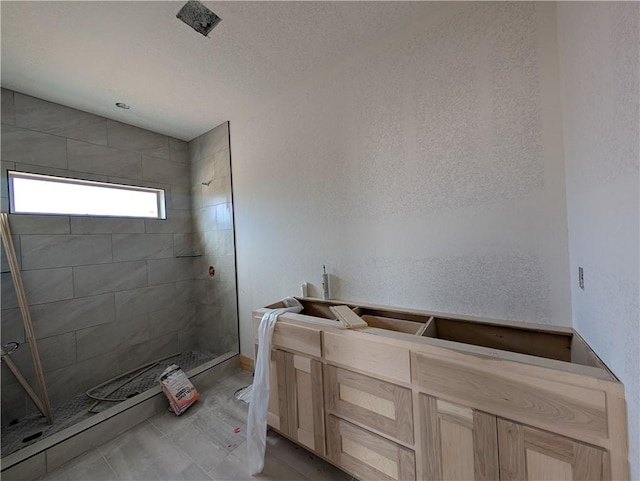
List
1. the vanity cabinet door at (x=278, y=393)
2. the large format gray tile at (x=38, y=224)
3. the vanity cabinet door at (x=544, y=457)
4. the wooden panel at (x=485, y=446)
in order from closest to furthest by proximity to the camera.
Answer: the vanity cabinet door at (x=544, y=457) < the wooden panel at (x=485, y=446) < the vanity cabinet door at (x=278, y=393) < the large format gray tile at (x=38, y=224)

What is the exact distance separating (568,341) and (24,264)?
3.70 metres

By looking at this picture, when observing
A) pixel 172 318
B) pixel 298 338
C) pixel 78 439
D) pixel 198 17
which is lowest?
pixel 78 439

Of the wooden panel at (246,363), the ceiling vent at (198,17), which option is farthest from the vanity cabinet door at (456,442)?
the ceiling vent at (198,17)

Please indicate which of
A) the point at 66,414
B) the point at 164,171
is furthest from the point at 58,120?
the point at 66,414

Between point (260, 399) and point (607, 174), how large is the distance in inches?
73.1

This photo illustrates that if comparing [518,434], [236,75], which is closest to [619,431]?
[518,434]

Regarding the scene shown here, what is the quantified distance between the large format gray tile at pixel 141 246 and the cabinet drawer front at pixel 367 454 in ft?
8.36

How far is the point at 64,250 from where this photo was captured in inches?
84.5

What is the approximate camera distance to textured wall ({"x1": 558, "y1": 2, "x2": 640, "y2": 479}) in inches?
23.7

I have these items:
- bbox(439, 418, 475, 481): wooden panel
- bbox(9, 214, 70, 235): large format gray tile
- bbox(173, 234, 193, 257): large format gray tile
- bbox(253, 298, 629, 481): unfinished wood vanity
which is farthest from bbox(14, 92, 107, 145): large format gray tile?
bbox(439, 418, 475, 481): wooden panel

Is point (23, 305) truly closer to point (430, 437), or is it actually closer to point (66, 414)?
point (66, 414)

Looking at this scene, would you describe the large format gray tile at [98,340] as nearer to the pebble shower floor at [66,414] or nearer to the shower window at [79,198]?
the pebble shower floor at [66,414]

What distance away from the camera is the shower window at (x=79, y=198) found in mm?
1982

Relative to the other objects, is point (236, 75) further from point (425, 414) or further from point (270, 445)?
point (270, 445)
